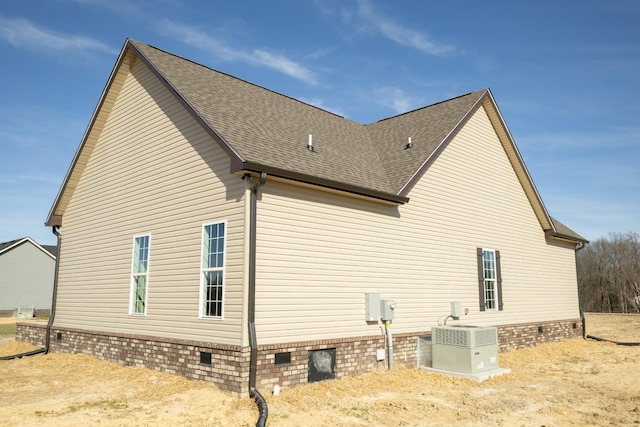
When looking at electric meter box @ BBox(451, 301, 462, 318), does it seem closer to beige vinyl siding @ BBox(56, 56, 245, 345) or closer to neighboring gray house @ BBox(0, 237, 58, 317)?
beige vinyl siding @ BBox(56, 56, 245, 345)

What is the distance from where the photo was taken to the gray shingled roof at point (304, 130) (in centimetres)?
1095

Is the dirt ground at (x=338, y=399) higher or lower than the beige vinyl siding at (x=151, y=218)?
lower

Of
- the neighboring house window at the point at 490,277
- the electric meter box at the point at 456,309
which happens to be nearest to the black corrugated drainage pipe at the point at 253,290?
the electric meter box at the point at 456,309

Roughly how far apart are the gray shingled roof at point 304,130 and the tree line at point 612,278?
40.7 meters

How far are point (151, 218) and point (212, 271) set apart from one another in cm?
297

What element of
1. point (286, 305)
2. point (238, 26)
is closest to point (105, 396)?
point (286, 305)

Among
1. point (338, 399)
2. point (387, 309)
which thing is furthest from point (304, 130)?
point (338, 399)

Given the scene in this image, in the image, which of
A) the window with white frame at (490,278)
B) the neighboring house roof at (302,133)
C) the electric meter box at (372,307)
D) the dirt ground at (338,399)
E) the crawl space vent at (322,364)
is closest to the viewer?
the dirt ground at (338,399)

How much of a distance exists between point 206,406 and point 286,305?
8.00 ft

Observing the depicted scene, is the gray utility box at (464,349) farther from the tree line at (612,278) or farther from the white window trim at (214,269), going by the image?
the tree line at (612,278)

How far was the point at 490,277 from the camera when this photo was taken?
1614cm

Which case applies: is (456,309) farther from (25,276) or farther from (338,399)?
(25,276)

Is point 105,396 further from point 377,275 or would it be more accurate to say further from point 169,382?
point 377,275

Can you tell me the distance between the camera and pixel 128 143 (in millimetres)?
13836
